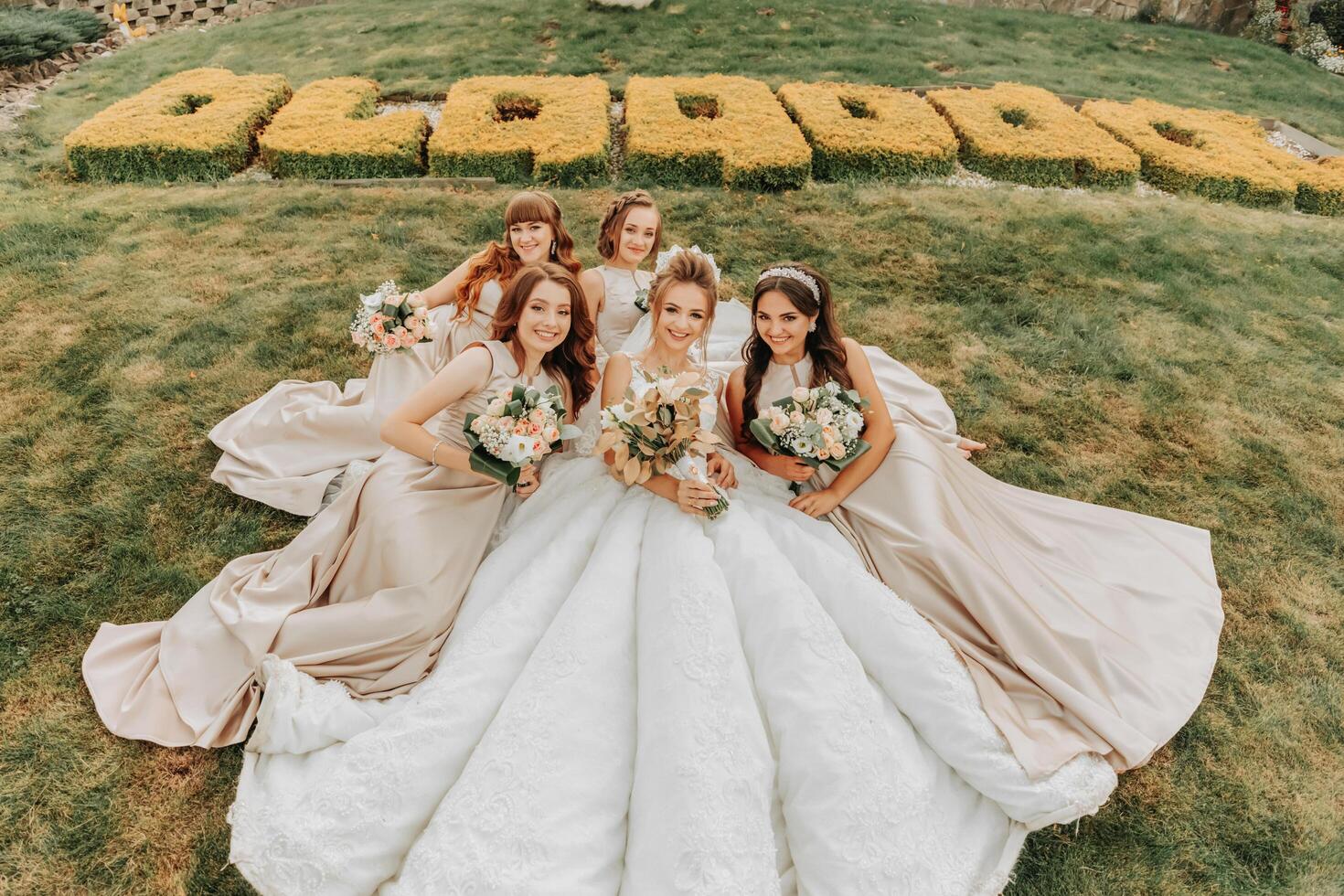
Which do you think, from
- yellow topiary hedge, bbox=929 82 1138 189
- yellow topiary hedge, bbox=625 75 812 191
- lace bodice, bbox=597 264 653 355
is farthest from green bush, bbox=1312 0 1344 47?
lace bodice, bbox=597 264 653 355

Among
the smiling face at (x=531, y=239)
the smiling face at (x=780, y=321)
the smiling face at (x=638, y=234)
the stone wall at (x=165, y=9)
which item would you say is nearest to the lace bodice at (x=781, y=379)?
the smiling face at (x=780, y=321)

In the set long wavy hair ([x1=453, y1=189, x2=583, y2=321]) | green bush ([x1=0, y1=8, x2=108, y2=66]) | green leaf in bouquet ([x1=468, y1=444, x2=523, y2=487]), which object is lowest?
green leaf in bouquet ([x1=468, y1=444, x2=523, y2=487])

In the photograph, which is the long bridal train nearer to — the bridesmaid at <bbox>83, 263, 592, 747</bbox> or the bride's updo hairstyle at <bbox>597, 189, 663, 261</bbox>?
the bridesmaid at <bbox>83, 263, 592, 747</bbox>

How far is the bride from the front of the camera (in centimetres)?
291

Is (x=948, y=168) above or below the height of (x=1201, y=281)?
above

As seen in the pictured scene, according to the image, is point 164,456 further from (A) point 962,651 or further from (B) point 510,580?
(A) point 962,651

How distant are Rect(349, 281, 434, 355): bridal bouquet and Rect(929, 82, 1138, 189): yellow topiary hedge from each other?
8945 millimetres

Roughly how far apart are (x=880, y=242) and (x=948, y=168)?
8.50 feet

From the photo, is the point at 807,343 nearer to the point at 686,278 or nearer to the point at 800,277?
the point at 800,277

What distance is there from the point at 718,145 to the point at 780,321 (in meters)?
6.57

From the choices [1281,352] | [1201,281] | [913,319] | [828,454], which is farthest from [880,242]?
[828,454]

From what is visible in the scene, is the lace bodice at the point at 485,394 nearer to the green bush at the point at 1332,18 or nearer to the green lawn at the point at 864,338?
the green lawn at the point at 864,338

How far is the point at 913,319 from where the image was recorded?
802cm

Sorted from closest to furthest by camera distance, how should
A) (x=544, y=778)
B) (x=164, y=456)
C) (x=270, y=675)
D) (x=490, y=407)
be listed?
1. (x=544, y=778)
2. (x=270, y=675)
3. (x=490, y=407)
4. (x=164, y=456)
